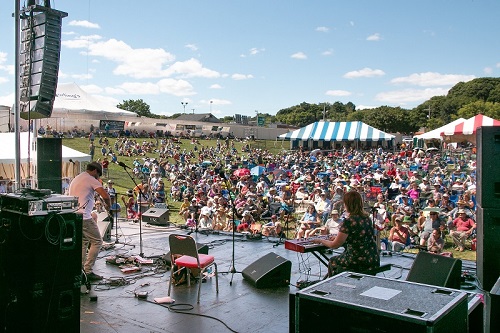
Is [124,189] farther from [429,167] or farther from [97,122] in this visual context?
[97,122]

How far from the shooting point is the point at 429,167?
20438mm

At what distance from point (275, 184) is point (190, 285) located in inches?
448

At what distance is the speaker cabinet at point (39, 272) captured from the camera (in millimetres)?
3301

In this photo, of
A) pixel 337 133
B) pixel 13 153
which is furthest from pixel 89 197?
pixel 337 133

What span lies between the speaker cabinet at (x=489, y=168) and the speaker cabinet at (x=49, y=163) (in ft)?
18.3

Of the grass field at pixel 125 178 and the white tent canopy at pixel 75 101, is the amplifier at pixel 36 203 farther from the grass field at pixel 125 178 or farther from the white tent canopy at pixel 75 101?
the white tent canopy at pixel 75 101

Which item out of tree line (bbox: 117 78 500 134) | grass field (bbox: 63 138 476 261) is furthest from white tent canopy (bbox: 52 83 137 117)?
tree line (bbox: 117 78 500 134)

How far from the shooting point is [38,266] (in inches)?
130

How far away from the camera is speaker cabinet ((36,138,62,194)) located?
676 centimetres

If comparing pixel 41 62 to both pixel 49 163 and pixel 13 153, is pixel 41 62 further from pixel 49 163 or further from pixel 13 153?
pixel 13 153

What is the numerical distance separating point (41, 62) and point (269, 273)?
4.04 metres

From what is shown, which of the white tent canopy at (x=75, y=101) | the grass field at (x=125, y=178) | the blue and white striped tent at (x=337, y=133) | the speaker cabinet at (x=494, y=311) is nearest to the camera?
the speaker cabinet at (x=494, y=311)

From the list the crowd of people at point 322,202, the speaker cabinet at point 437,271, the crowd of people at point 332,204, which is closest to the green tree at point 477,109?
the crowd of people at point 332,204

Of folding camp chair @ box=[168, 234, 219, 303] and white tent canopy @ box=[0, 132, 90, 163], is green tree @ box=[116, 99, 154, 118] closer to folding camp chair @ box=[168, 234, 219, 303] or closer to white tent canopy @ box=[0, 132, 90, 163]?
white tent canopy @ box=[0, 132, 90, 163]
